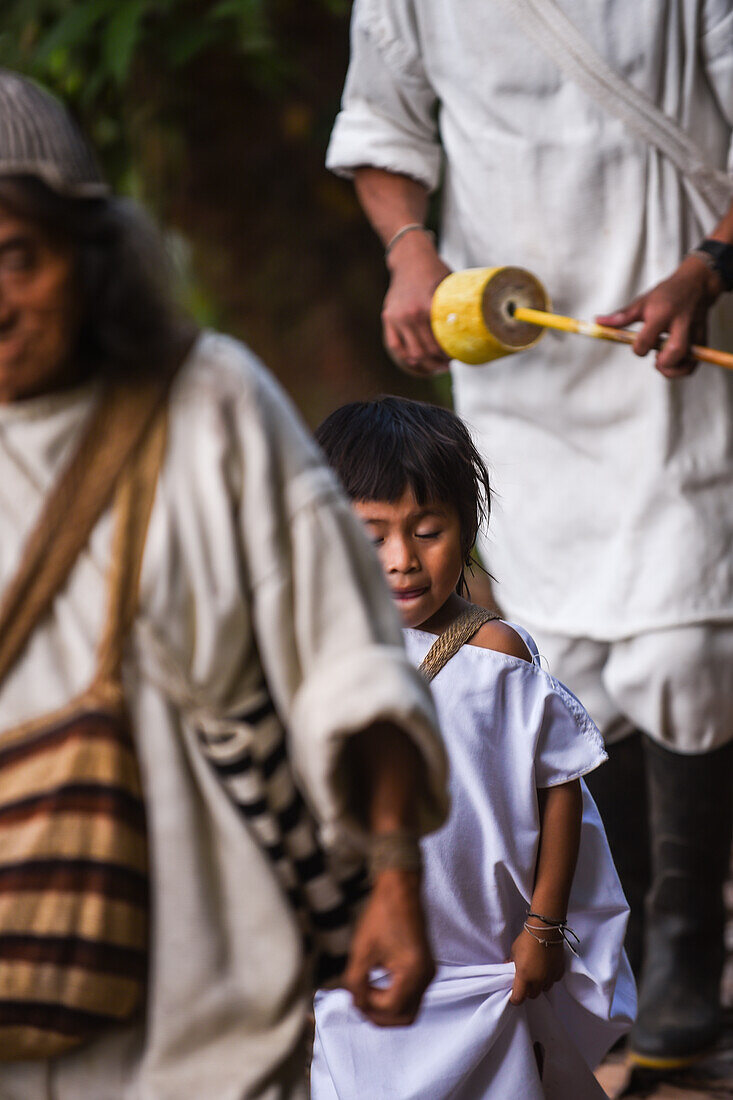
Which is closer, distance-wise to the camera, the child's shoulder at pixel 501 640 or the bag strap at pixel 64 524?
the bag strap at pixel 64 524

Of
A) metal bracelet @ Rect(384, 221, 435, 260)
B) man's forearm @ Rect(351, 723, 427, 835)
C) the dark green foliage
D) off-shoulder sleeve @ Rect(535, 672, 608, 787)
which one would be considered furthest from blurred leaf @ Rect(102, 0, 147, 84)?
man's forearm @ Rect(351, 723, 427, 835)

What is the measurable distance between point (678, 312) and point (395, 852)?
1320mm

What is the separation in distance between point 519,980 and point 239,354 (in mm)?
961

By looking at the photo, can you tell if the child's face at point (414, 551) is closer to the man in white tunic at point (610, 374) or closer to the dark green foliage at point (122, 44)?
the man in white tunic at point (610, 374)

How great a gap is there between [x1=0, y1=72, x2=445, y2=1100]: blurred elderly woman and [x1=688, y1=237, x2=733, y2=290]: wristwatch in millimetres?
1237

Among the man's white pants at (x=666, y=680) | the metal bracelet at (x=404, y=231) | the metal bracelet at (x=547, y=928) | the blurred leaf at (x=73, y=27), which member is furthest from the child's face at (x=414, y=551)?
the blurred leaf at (x=73, y=27)

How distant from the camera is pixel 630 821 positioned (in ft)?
9.32

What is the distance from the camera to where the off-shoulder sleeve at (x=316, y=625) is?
136 centimetres

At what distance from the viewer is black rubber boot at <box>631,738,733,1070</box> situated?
2.68 meters

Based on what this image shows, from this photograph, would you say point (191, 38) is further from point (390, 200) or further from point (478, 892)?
point (478, 892)

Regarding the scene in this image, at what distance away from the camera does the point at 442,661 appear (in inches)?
77.8

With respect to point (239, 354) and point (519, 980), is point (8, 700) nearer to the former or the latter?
point (239, 354)

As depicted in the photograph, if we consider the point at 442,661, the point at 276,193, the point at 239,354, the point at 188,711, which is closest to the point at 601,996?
the point at 442,661

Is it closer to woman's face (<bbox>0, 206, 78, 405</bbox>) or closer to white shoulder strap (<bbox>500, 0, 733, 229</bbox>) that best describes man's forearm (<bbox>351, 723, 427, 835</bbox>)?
woman's face (<bbox>0, 206, 78, 405</bbox>)
